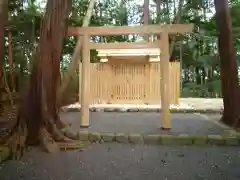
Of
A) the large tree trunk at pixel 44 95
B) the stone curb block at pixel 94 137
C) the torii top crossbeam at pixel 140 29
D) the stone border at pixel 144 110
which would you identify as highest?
the torii top crossbeam at pixel 140 29

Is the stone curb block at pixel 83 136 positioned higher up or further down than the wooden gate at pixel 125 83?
further down

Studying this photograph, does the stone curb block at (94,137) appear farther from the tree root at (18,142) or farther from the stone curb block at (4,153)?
the stone curb block at (4,153)

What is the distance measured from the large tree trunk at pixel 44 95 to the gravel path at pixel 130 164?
1.12 ft

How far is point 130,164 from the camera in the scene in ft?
12.7

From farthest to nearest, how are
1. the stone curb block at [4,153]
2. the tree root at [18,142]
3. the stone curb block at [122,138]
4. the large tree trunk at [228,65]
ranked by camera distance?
the large tree trunk at [228,65] < the stone curb block at [122,138] < the tree root at [18,142] < the stone curb block at [4,153]

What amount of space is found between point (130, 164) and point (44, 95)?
1861 mm

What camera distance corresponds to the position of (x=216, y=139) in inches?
204

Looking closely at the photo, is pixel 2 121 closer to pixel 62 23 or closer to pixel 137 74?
pixel 62 23

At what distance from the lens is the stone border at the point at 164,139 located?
5.15 m

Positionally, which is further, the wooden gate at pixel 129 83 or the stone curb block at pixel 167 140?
the wooden gate at pixel 129 83

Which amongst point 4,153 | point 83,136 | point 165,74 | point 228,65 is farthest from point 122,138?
point 228,65

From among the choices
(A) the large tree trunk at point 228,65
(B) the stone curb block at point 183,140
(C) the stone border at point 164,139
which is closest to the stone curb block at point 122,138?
(C) the stone border at point 164,139

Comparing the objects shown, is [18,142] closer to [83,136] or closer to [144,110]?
[83,136]

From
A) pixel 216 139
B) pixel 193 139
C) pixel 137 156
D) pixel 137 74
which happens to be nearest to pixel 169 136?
pixel 193 139
